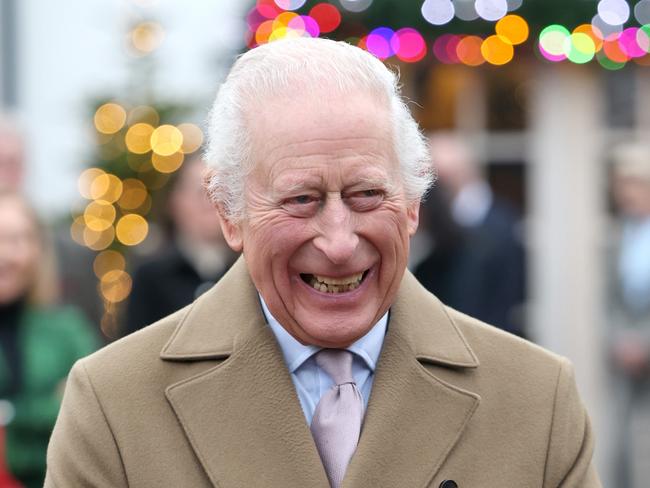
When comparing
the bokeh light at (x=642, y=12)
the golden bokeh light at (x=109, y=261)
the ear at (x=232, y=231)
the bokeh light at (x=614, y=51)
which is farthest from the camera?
the golden bokeh light at (x=109, y=261)

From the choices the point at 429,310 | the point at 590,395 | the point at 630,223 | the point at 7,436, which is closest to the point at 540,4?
the point at 630,223

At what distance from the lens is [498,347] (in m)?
2.92

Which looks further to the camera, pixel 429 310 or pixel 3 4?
pixel 3 4

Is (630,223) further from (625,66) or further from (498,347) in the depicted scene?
(498,347)

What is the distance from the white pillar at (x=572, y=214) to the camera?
885 cm

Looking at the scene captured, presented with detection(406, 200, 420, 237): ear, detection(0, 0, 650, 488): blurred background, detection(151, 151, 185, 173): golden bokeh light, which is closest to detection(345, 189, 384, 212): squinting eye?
detection(406, 200, 420, 237): ear

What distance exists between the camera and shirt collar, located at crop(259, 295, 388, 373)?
2834 millimetres

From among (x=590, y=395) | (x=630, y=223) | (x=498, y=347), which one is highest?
(x=498, y=347)

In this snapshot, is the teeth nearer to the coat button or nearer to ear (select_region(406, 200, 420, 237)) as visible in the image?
ear (select_region(406, 200, 420, 237))

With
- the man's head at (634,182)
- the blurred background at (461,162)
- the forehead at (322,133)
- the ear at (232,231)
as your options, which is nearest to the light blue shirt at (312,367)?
the ear at (232,231)

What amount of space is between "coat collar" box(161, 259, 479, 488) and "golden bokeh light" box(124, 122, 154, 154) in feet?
21.8

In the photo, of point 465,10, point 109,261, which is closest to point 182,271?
point 465,10

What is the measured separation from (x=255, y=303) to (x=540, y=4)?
218 inches

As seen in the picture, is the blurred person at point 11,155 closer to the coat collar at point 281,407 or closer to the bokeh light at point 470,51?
the bokeh light at point 470,51
